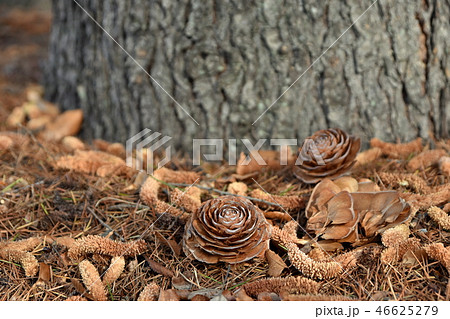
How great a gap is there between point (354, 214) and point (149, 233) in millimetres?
825

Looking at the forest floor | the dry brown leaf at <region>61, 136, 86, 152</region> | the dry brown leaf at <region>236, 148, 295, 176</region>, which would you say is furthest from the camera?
the dry brown leaf at <region>61, 136, 86, 152</region>

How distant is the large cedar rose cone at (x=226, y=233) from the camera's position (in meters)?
1.53

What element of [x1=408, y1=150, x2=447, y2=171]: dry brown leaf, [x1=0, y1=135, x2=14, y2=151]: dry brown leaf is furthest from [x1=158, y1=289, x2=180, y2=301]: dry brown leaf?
[x1=0, y1=135, x2=14, y2=151]: dry brown leaf

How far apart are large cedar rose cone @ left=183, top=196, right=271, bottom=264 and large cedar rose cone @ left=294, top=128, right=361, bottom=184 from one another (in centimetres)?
44

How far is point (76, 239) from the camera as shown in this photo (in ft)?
5.80

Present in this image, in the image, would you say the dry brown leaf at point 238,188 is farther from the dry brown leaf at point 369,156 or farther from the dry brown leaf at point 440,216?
the dry brown leaf at point 440,216

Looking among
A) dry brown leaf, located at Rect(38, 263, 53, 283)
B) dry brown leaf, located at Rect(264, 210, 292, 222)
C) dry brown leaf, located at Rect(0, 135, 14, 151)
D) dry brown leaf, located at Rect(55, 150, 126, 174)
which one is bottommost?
dry brown leaf, located at Rect(38, 263, 53, 283)

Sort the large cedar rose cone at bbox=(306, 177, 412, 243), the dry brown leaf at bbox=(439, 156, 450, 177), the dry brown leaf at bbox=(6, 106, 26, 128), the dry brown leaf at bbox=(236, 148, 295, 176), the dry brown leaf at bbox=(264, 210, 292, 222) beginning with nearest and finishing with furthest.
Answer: the large cedar rose cone at bbox=(306, 177, 412, 243) → the dry brown leaf at bbox=(264, 210, 292, 222) → the dry brown leaf at bbox=(439, 156, 450, 177) → the dry brown leaf at bbox=(236, 148, 295, 176) → the dry brown leaf at bbox=(6, 106, 26, 128)

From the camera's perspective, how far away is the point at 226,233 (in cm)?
153

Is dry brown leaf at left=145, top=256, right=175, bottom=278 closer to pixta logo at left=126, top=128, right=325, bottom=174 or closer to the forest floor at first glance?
the forest floor

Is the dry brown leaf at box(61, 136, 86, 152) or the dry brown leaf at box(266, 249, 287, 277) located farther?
the dry brown leaf at box(61, 136, 86, 152)

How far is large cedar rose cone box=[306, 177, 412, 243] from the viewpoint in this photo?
1.64m

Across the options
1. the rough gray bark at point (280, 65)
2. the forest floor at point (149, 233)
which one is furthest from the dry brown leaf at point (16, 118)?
the rough gray bark at point (280, 65)

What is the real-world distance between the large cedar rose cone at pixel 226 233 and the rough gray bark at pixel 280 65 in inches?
32.7
